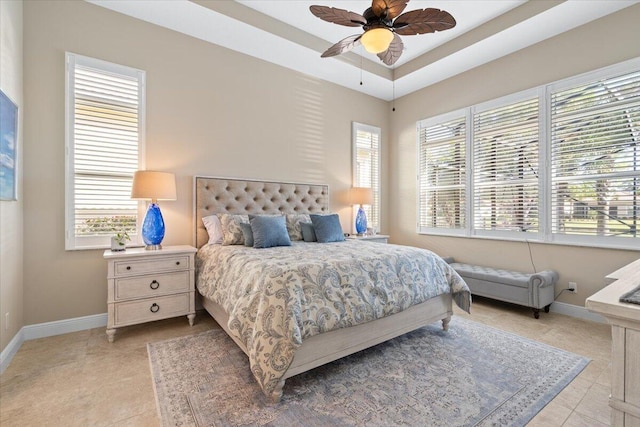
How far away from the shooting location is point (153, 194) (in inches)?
110

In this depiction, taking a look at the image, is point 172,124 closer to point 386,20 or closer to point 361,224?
point 386,20

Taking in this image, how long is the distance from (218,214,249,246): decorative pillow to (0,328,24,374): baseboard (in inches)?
69.7

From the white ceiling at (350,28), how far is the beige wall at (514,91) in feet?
0.48

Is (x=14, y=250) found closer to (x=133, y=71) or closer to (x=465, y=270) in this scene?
(x=133, y=71)

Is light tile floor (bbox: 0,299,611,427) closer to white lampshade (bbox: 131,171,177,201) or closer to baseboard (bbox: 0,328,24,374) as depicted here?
baseboard (bbox: 0,328,24,374)

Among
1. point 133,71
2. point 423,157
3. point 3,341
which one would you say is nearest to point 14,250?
point 3,341

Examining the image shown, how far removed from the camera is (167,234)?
3285mm

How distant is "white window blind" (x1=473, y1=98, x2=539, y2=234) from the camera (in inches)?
143

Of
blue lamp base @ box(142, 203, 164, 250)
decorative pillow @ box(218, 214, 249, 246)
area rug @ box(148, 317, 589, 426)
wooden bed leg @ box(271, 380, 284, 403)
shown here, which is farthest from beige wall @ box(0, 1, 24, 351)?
wooden bed leg @ box(271, 380, 284, 403)

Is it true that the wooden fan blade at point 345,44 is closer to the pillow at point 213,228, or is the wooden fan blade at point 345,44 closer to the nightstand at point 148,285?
the pillow at point 213,228

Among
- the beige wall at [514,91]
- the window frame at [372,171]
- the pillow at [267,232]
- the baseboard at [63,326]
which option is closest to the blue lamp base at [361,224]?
the window frame at [372,171]

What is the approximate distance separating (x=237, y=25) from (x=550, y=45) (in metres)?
3.60

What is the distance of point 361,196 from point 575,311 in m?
2.86

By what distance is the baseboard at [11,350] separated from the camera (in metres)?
2.14
